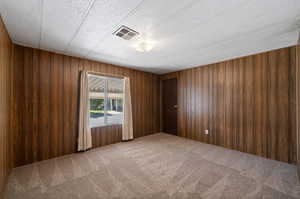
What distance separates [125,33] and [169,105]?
3344 mm

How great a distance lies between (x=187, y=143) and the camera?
3.62 metres

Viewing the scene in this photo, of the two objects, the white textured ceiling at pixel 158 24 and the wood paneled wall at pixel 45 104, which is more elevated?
the white textured ceiling at pixel 158 24

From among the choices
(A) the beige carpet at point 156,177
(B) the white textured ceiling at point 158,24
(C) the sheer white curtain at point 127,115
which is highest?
(B) the white textured ceiling at point 158,24

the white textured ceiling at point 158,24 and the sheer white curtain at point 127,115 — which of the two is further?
the sheer white curtain at point 127,115

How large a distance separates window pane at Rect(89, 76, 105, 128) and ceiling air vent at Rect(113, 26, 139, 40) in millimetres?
1794

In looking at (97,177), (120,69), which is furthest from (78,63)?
(97,177)

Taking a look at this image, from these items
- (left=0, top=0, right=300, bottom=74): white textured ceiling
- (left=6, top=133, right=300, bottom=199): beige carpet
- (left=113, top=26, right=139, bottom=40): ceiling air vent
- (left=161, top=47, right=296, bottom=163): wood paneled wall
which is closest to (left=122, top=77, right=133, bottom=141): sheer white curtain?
(left=6, top=133, right=300, bottom=199): beige carpet

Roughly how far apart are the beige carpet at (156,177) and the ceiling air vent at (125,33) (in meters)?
2.39

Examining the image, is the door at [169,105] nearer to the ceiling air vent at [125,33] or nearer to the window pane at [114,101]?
the window pane at [114,101]

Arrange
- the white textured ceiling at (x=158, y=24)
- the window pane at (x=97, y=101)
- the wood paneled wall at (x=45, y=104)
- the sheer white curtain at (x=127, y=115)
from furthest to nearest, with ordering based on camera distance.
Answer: the sheer white curtain at (x=127, y=115) < the window pane at (x=97, y=101) < the wood paneled wall at (x=45, y=104) < the white textured ceiling at (x=158, y=24)

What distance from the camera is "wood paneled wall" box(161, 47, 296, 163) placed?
Answer: 2.44 m

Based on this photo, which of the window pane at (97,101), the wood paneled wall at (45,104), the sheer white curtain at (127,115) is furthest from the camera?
the sheer white curtain at (127,115)

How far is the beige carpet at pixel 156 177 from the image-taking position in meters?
1.64

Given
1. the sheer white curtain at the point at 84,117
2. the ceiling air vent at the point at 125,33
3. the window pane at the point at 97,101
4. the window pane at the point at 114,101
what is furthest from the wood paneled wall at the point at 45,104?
the ceiling air vent at the point at 125,33
